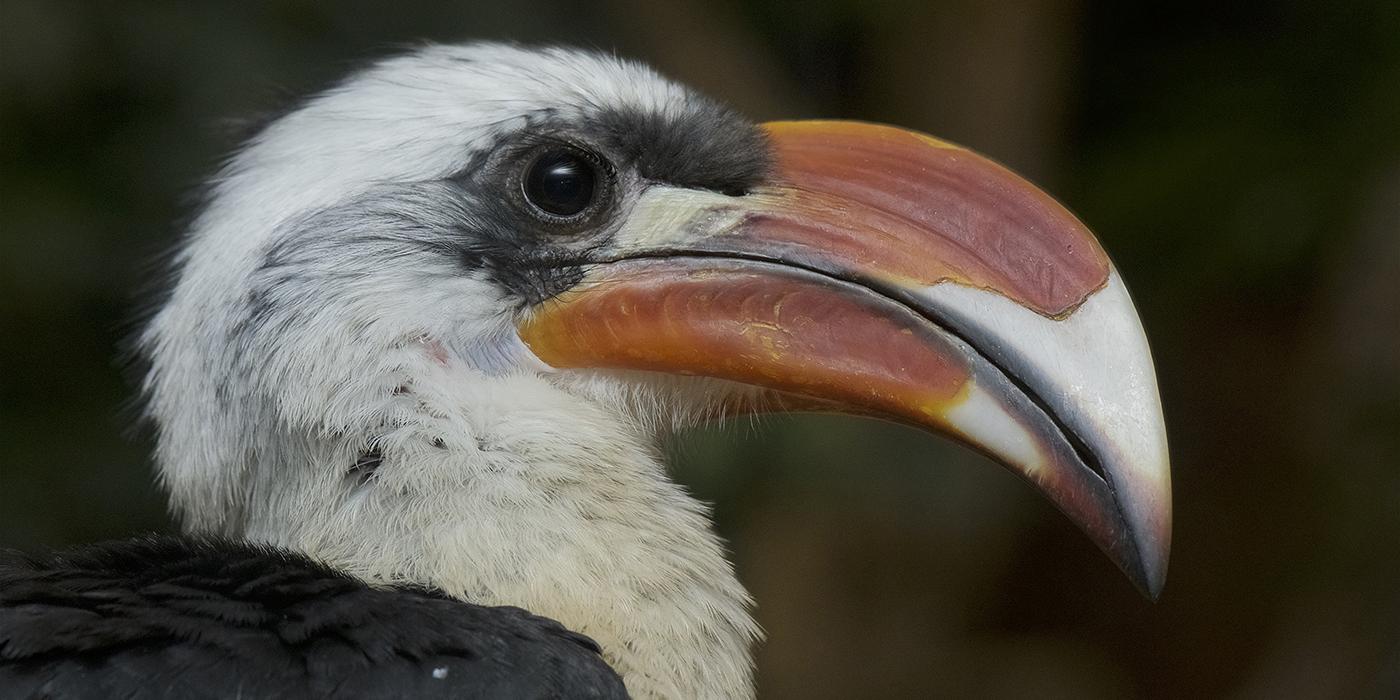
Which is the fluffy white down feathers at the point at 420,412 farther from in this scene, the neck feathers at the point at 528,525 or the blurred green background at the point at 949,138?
the blurred green background at the point at 949,138

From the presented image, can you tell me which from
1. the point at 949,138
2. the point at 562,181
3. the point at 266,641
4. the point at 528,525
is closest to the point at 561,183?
the point at 562,181

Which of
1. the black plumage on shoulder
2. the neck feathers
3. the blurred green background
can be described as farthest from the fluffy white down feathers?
the blurred green background

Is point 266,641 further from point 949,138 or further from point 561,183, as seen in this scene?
A: point 949,138

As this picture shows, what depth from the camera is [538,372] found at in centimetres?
178

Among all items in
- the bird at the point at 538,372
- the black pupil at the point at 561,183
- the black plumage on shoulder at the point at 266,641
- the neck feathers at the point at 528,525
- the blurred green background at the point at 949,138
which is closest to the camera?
the black plumage on shoulder at the point at 266,641

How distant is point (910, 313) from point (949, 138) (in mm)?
2312

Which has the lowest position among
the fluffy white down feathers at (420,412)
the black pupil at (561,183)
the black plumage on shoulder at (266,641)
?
the black plumage on shoulder at (266,641)

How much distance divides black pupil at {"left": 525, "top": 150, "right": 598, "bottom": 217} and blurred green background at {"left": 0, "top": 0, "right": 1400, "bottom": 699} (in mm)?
1357

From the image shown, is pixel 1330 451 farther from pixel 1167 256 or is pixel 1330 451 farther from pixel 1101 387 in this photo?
pixel 1101 387

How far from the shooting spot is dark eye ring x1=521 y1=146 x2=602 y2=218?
1833 millimetres

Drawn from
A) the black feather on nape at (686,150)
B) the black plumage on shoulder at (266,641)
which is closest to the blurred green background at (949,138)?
the black feather on nape at (686,150)

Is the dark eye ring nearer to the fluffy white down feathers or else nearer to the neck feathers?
the fluffy white down feathers

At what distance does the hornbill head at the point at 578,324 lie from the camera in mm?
1606

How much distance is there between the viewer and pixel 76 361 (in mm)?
3660
